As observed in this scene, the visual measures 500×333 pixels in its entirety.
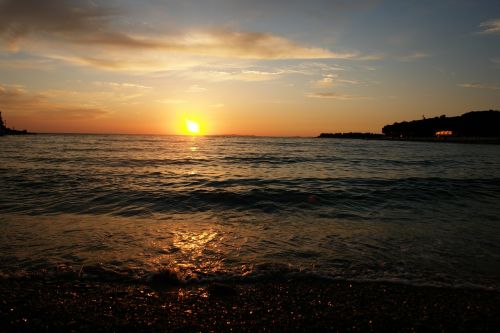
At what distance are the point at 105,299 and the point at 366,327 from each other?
3660 millimetres

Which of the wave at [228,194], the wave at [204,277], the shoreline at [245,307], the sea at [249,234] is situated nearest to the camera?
the shoreline at [245,307]

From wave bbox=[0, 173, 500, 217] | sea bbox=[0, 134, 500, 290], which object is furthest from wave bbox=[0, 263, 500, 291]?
wave bbox=[0, 173, 500, 217]

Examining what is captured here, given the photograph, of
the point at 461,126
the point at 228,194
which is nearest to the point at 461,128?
the point at 461,126

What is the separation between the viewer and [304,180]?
2016 cm

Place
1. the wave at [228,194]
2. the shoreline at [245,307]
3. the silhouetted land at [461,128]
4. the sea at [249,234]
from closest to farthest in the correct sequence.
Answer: the shoreline at [245,307], the sea at [249,234], the wave at [228,194], the silhouetted land at [461,128]

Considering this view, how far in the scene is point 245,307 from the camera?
14.5ft

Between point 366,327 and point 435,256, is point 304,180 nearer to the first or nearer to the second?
point 435,256

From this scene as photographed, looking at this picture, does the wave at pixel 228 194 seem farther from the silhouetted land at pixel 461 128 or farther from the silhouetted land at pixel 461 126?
the silhouetted land at pixel 461 126

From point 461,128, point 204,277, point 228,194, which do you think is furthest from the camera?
point 461,128

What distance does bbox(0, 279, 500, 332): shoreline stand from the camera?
3.94 m

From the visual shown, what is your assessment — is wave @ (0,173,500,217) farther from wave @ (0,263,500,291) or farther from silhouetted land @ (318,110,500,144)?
silhouetted land @ (318,110,500,144)

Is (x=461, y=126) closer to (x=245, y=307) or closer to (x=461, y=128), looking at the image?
(x=461, y=128)

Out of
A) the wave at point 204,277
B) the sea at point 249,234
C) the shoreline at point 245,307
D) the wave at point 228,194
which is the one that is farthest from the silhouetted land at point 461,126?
the shoreline at point 245,307

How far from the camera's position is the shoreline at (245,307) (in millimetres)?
3936
